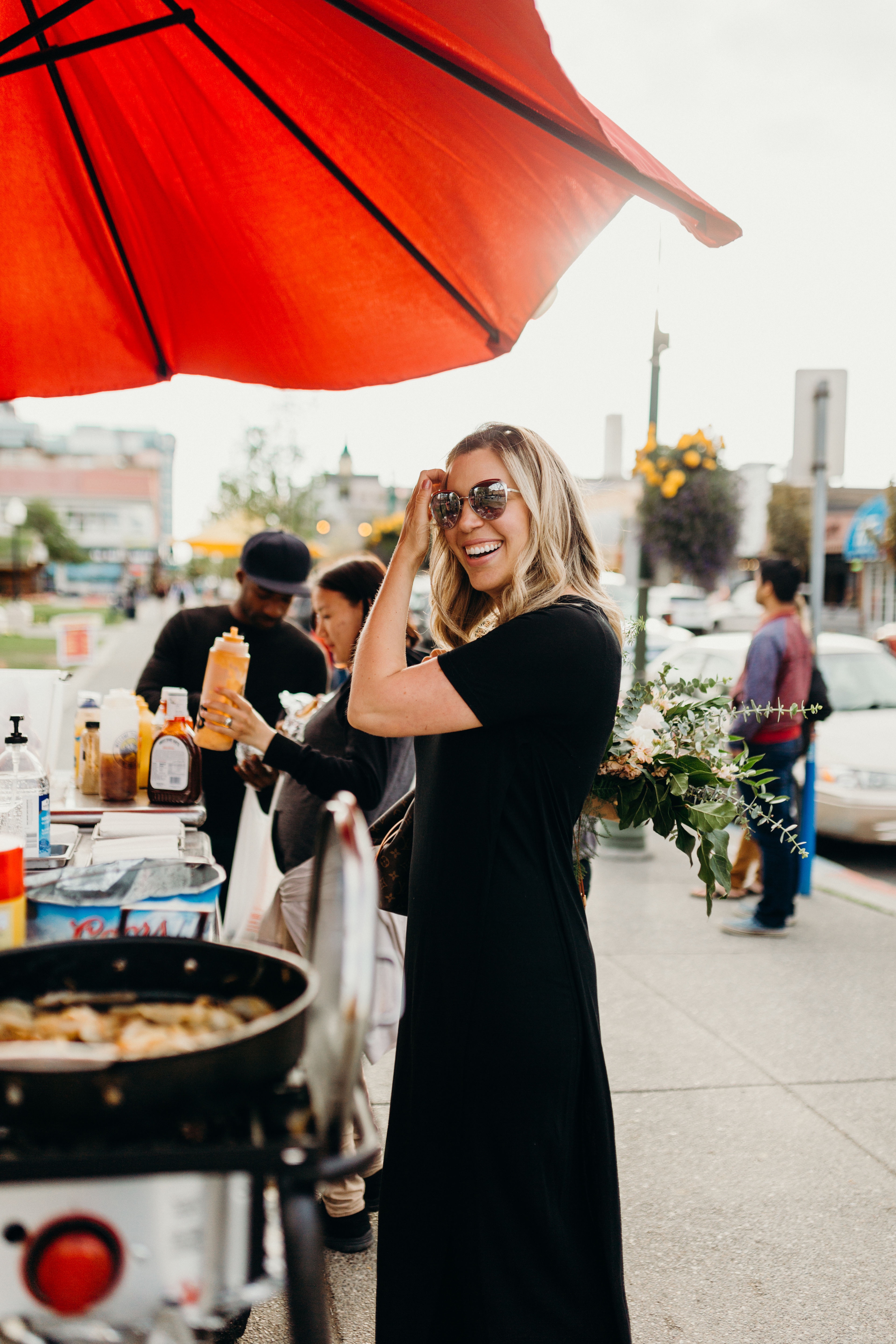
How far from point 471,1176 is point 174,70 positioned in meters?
2.59

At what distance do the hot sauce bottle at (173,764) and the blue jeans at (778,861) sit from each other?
3.83 meters

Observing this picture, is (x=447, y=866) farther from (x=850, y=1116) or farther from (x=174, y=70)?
Result: (x=850, y=1116)

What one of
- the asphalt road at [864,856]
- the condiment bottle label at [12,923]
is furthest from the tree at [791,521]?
the condiment bottle label at [12,923]

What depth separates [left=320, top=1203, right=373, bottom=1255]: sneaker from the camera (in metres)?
Answer: 2.99

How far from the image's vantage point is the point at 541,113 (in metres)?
1.93

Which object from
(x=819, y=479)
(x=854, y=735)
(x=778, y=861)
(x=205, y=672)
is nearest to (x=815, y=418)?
(x=819, y=479)

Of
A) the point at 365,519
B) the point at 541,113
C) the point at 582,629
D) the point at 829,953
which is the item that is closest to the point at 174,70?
the point at 541,113

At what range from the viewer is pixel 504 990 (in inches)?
79.1

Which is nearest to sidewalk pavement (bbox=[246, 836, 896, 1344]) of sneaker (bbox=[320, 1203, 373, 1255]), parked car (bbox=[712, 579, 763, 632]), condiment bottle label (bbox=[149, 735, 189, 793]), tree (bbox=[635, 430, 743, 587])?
sneaker (bbox=[320, 1203, 373, 1255])

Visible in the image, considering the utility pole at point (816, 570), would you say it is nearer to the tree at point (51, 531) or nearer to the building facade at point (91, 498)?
the tree at point (51, 531)

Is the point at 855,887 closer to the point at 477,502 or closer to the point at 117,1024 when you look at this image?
the point at 477,502

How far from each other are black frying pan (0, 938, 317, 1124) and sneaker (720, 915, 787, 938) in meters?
5.15

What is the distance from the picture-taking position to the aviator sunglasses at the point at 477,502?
6.93 ft

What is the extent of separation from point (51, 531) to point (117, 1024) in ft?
271
